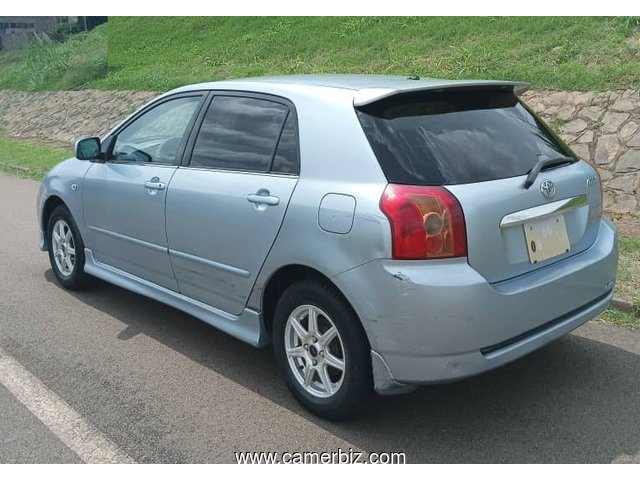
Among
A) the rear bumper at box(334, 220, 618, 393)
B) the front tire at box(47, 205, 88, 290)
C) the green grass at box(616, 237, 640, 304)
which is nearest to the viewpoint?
the rear bumper at box(334, 220, 618, 393)

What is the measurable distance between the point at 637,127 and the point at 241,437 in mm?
6215

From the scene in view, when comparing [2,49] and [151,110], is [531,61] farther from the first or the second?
[2,49]

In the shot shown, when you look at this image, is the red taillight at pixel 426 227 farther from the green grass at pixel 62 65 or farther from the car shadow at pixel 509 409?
the green grass at pixel 62 65

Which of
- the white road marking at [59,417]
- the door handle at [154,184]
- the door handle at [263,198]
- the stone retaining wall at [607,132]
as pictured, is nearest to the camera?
the white road marking at [59,417]

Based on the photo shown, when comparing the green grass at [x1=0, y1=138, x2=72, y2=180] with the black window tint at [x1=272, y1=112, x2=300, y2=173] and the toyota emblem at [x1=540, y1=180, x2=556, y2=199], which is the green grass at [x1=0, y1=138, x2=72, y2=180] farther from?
the toyota emblem at [x1=540, y1=180, x2=556, y2=199]

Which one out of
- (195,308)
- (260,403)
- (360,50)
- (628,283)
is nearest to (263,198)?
(195,308)

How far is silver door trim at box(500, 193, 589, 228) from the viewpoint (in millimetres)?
3141

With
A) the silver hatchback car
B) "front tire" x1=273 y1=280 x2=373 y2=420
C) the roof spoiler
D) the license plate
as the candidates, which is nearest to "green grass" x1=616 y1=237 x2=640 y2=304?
the silver hatchback car

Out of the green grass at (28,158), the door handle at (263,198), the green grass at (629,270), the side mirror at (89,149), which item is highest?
the side mirror at (89,149)

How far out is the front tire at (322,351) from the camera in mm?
3225

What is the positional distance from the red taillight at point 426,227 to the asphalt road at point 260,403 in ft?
3.10

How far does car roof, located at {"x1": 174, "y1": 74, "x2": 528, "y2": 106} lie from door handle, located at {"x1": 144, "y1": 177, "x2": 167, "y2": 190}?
0.64 meters

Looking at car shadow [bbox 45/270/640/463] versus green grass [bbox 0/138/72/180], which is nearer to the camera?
car shadow [bbox 45/270/640/463]

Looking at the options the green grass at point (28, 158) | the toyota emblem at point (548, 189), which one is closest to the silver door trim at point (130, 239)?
the toyota emblem at point (548, 189)
